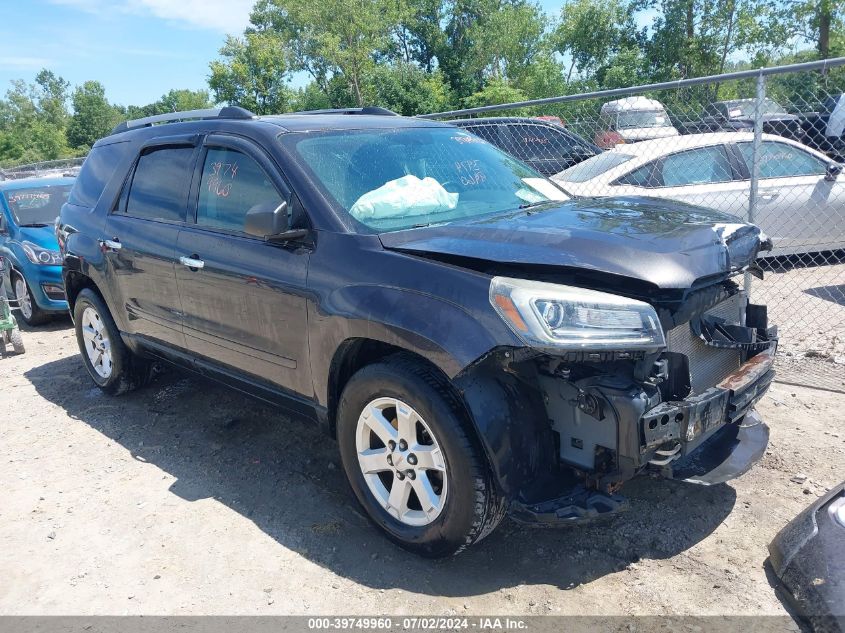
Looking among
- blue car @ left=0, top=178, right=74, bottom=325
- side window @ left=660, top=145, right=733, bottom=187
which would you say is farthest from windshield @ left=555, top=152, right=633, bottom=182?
blue car @ left=0, top=178, right=74, bottom=325

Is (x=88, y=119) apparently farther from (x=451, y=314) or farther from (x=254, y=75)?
(x=451, y=314)

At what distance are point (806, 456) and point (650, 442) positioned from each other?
6.22 feet

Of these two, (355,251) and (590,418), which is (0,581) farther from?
(590,418)

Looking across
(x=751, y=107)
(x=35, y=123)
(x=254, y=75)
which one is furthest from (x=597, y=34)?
(x=35, y=123)

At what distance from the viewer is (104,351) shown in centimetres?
532

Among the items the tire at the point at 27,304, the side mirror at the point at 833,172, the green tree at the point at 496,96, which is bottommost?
the tire at the point at 27,304

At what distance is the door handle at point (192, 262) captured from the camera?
3.90m

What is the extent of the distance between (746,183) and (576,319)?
562cm

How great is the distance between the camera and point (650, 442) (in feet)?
8.34

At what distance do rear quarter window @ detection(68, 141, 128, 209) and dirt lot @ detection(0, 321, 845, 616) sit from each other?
5.80 feet

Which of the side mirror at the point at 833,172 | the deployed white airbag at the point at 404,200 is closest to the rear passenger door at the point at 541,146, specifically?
the side mirror at the point at 833,172

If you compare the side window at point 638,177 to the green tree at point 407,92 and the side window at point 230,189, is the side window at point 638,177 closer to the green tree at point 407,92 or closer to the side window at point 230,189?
the side window at point 230,189

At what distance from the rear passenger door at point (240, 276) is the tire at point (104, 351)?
1.23 m

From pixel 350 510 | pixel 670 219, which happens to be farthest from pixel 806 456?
pixel 350 510
